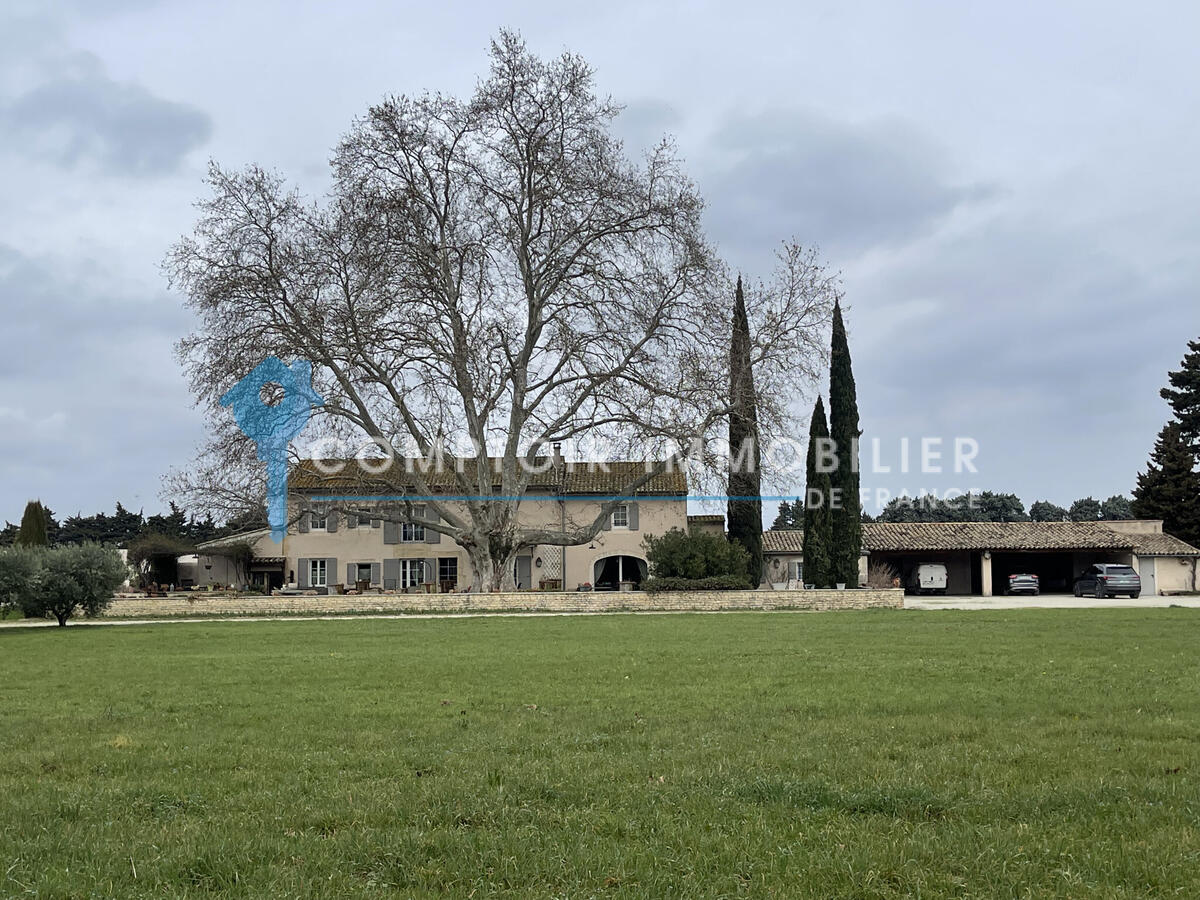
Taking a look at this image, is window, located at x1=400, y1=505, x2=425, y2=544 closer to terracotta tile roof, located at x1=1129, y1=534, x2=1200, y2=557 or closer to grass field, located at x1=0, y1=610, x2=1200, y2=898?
terracotta tile roof, located at x1=1129, y1=534, x2=1200, y2=557

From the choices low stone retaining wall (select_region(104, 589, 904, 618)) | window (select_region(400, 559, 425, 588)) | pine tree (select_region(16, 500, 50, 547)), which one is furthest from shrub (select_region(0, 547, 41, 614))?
window (select_region(400, 559, 425, 588))

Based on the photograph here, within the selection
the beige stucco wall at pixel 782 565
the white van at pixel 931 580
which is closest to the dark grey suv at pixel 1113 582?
the white van at pixel 931 580

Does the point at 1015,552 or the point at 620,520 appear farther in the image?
the point at 1015,552

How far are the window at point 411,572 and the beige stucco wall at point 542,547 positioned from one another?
27cm

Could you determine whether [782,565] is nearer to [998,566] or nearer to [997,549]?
[997,549]

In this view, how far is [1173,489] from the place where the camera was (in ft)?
196

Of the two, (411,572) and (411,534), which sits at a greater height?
(411,534)

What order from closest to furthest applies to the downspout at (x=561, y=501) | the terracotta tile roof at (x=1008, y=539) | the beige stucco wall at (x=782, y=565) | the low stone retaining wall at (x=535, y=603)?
1. the low stone retaining wall at (x=535, y=603)
2. the downspout at (x=561, y=501)
3. the terracotta tile roof at (x=1008, y=539)
4. the beige stucco wall at (x=782, y=565)

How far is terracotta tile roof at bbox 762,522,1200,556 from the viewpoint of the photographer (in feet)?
167

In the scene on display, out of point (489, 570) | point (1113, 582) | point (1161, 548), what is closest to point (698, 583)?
point (489, 570)

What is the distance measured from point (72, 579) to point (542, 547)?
23.4m

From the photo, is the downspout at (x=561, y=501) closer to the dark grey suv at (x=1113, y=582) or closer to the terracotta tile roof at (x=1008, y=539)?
the terracotta tile roof at (x=1008, y=539)

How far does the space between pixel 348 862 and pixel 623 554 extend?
43.2 meters

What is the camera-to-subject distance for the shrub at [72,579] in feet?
89.1
